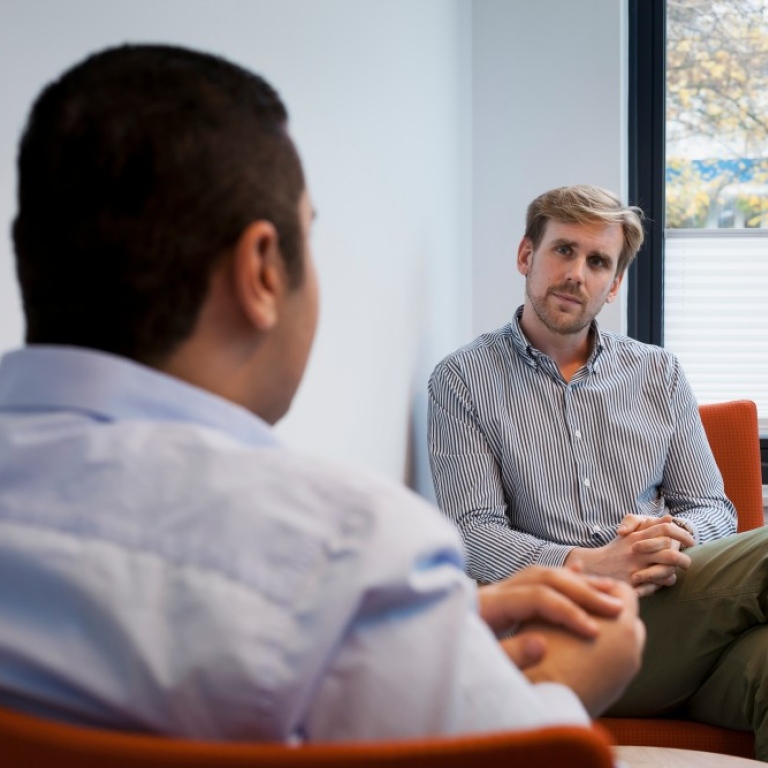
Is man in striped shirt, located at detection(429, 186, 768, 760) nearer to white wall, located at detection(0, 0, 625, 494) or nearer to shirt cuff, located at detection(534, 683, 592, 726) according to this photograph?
white wall, located at detection(0, 0, 625, 494)

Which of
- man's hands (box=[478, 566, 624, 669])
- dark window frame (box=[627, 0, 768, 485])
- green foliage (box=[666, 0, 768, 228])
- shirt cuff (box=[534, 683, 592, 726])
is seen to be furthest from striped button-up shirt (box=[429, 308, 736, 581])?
shirt cuff (box=[534, 683, 592, 726])

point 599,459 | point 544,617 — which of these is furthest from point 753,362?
point 544,617

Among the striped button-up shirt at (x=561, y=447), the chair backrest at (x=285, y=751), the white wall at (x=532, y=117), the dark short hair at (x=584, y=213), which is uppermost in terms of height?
the white wall at (x=532, y=117)

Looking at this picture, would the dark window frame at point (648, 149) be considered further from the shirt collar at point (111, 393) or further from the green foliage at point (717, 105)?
the shirt collar at point (111, 393)

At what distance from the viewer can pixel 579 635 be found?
0.89 metres

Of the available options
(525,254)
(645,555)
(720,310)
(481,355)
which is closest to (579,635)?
(645,555)

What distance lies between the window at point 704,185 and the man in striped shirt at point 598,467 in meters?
1.07

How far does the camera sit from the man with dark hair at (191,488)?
0.61 meters

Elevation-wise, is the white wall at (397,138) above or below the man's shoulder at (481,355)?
above

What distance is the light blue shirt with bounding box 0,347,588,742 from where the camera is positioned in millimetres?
600

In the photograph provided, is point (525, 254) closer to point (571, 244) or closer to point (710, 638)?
point (571, 244)

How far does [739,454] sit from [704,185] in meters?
1.32

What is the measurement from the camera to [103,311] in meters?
0.77

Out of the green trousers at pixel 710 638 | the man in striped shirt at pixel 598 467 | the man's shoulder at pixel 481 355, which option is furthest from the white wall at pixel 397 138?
the green trousers at pixel 710 638
